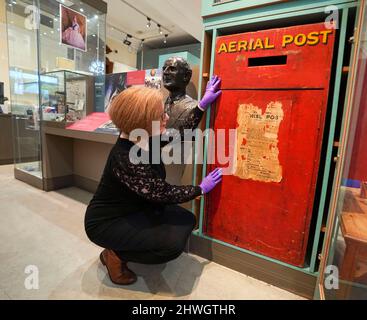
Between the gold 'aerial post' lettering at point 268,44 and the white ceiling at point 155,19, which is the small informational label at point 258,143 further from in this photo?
the white ceiling at point 155,19

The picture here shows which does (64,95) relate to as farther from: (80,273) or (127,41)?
(127,41)

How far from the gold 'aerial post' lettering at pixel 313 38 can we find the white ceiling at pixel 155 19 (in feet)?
12.2

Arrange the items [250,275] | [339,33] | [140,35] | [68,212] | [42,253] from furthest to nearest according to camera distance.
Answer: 1. [140,35]
2. [68,212]
3. [42,253]
4. [250,275]
5. [339,33]

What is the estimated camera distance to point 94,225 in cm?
123

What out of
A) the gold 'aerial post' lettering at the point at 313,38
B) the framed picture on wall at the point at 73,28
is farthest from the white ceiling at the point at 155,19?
the gold 'aerial post' lettering at the point at 313,38

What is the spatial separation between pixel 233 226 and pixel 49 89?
110 inches

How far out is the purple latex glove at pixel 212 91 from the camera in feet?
4.61

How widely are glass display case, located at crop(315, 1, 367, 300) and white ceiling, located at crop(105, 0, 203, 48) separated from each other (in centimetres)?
396

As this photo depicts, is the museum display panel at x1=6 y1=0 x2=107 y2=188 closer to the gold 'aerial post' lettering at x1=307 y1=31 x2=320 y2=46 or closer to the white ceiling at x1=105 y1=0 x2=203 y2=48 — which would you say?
the white ceiling at x1=105 y1=0 x2=203 y2=48

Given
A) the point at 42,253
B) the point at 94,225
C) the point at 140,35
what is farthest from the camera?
the point at 140,35

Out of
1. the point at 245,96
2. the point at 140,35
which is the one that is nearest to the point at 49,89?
the point at 245,96

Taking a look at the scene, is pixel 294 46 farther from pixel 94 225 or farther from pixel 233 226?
pixel 94 225

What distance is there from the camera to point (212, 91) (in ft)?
4.61

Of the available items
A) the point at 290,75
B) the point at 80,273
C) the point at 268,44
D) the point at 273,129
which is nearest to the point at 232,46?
the point at 268,44
